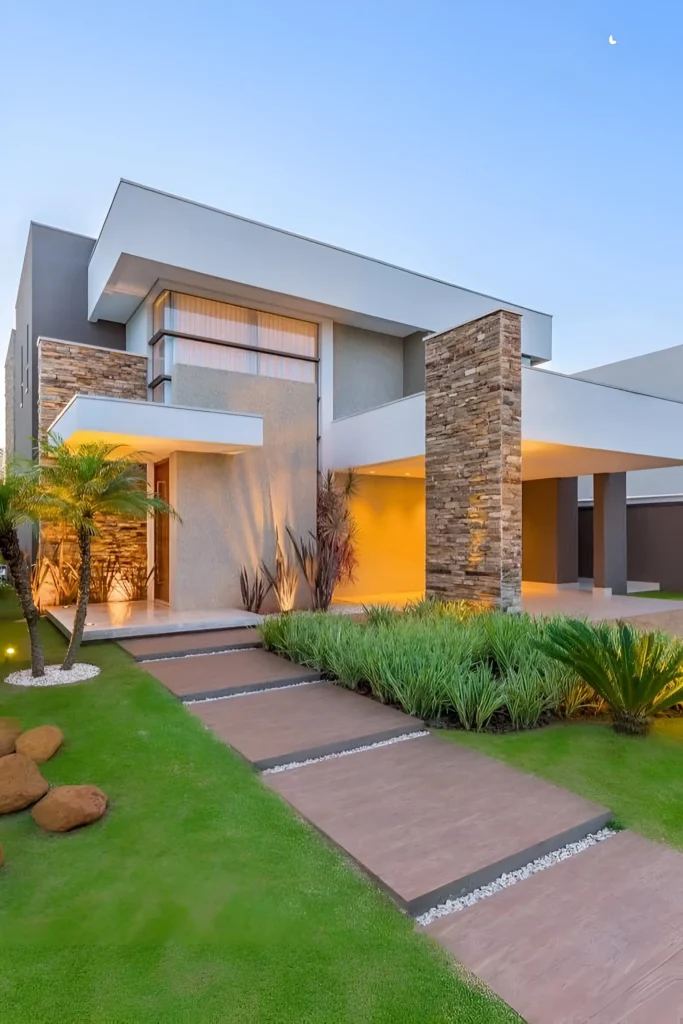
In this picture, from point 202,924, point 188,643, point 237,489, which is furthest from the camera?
point 237,489

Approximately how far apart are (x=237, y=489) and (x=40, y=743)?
25.4ft

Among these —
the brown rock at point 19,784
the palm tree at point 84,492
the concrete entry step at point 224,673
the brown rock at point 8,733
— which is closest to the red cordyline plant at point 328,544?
the concrete entry step at point 224,673

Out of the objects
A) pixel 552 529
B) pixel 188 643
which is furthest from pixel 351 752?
pixel 552 529

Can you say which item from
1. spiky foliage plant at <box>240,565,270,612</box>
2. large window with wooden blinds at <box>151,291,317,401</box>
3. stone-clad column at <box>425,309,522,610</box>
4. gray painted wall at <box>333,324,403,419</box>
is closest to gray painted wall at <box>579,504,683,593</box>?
gray painted wall at <box>333,324,403,419</box>

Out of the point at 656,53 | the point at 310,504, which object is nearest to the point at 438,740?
the point at 310,504

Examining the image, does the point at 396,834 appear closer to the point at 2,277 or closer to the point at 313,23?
the point at 313,23

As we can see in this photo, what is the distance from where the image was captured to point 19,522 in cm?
668

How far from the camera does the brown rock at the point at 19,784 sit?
3914mm

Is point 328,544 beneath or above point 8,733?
above

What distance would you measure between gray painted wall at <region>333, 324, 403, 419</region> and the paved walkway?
10238 mm

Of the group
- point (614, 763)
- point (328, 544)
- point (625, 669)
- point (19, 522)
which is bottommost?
point (614, 763)

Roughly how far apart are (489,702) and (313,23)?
12.1 metres

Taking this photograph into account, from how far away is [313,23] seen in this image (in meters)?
10.9

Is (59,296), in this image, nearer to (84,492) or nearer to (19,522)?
(84,492)
